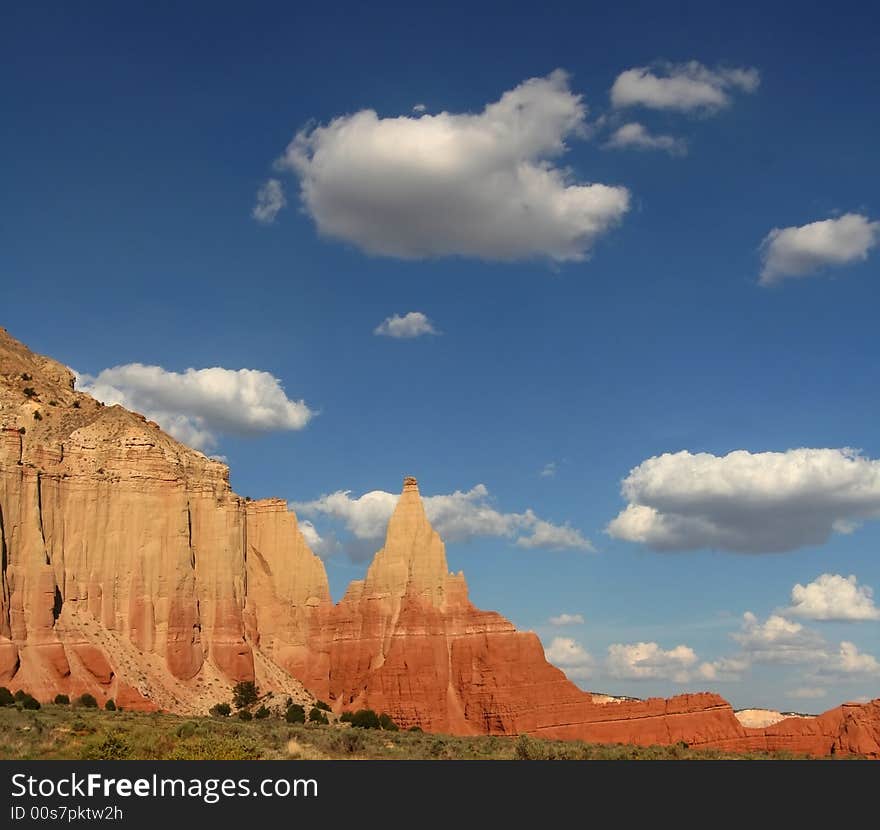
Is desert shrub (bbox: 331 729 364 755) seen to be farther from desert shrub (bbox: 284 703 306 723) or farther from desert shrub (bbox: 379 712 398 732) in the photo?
desert shrub (bbox: 379 712 398 732)

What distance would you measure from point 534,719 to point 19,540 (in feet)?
145

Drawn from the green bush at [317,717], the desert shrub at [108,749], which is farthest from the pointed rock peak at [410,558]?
the desert shrub at [108,749]

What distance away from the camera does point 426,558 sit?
358ft

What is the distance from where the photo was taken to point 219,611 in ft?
326

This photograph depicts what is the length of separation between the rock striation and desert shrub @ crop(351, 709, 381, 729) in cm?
610

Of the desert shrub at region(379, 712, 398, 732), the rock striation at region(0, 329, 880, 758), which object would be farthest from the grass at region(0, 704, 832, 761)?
the desert shrub at region(379, 712, 398, 732)

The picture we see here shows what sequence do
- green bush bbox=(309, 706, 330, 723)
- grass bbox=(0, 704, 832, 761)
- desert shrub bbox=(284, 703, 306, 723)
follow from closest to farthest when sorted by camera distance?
grass bbox=(0, 704, 832, 761) < desert shrub bbox=(284, 703, 306, 723) < green bush bbox=(309, 706, 330, 723)

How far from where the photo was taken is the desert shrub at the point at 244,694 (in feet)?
298

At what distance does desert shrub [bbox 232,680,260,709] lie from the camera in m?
90.8

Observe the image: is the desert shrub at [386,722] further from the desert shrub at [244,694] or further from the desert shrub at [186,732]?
the desert shrub at [186,732]

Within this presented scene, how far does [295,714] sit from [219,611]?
48.5ft

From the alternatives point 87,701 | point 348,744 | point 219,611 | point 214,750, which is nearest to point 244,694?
point 219,611

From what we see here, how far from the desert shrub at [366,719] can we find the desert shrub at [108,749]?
54.2 m
